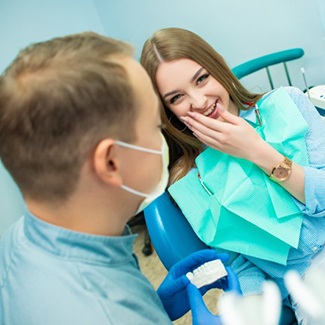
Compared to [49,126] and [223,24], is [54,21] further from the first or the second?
[49,126]

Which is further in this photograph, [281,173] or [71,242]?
[281,173]

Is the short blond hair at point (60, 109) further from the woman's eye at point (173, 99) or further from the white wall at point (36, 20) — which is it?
the white wall at point (36, 20)

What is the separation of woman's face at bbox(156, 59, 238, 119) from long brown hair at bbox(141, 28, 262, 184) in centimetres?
2

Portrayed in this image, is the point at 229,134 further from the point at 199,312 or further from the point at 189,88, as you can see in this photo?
the point at 199,312

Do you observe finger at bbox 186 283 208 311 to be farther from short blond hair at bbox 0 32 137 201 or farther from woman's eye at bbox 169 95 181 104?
woman's eye at bbox 169 95 181 104

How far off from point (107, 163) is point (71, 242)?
0.14 m

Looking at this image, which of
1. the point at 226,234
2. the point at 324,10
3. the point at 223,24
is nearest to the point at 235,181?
the point at 226,234

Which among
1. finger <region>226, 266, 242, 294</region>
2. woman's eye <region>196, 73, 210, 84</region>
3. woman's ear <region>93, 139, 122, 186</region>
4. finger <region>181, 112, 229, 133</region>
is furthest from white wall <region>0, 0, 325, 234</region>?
woman's ear <region>93, 139, 122, 186</region>

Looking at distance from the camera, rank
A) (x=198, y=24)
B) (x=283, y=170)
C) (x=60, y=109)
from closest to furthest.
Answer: (x=60, y=109) < (x=283, y=170) < (x=198, y=24)

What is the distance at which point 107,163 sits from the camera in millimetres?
532

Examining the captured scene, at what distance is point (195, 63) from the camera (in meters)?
1.03

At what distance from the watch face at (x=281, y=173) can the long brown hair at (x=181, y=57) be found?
11.0 inches

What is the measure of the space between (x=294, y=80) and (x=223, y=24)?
50 centimetres

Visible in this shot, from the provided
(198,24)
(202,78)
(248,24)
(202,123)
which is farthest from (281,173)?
(198,24)
